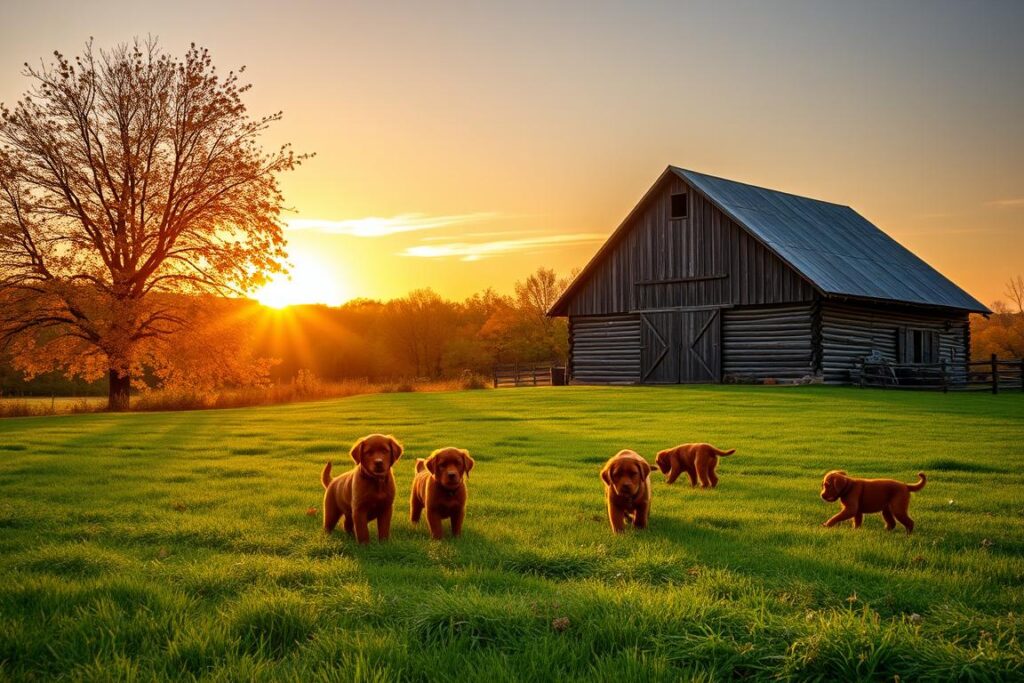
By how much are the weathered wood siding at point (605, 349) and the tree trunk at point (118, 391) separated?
69.2 ft

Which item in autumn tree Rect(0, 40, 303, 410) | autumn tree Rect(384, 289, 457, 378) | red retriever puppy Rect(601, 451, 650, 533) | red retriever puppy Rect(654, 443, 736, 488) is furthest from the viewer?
autumn tree Rect(384, 289, 457, 378)

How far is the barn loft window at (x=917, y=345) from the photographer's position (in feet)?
130

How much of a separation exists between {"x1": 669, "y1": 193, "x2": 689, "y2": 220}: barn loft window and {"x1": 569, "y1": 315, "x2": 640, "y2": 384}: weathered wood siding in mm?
5147

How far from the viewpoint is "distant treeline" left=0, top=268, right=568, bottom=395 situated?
72125mm

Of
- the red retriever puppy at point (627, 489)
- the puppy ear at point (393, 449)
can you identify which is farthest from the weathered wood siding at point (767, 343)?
the puppy ear at point (393, 449)

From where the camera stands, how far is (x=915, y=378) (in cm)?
3494

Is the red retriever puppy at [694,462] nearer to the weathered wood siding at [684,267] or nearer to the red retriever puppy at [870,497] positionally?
the red retriever puppy at [870,497]

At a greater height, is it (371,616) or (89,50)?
(89,50)

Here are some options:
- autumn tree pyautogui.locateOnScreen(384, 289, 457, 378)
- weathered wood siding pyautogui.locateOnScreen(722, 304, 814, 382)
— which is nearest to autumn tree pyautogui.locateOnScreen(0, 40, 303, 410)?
weathered wood siding pyautogui.locateOnScreen(722, 304, 814, 382)

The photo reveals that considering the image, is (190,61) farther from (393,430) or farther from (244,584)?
(244,584)

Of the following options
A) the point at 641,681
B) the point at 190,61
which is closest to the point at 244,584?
the point at 641,681

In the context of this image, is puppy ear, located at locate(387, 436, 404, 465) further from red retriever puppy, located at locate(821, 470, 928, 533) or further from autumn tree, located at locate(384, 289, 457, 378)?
autumn tree, located at locate(384, 289, 457, 378)

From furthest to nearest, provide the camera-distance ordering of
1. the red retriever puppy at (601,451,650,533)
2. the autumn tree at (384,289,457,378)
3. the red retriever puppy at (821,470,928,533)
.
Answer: the autumn tree at (384,289,457,378), the red retriever puppy at (821,470,928,533), the red retriever puppy at (601,451,650,533)

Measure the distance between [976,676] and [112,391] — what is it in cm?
3647
